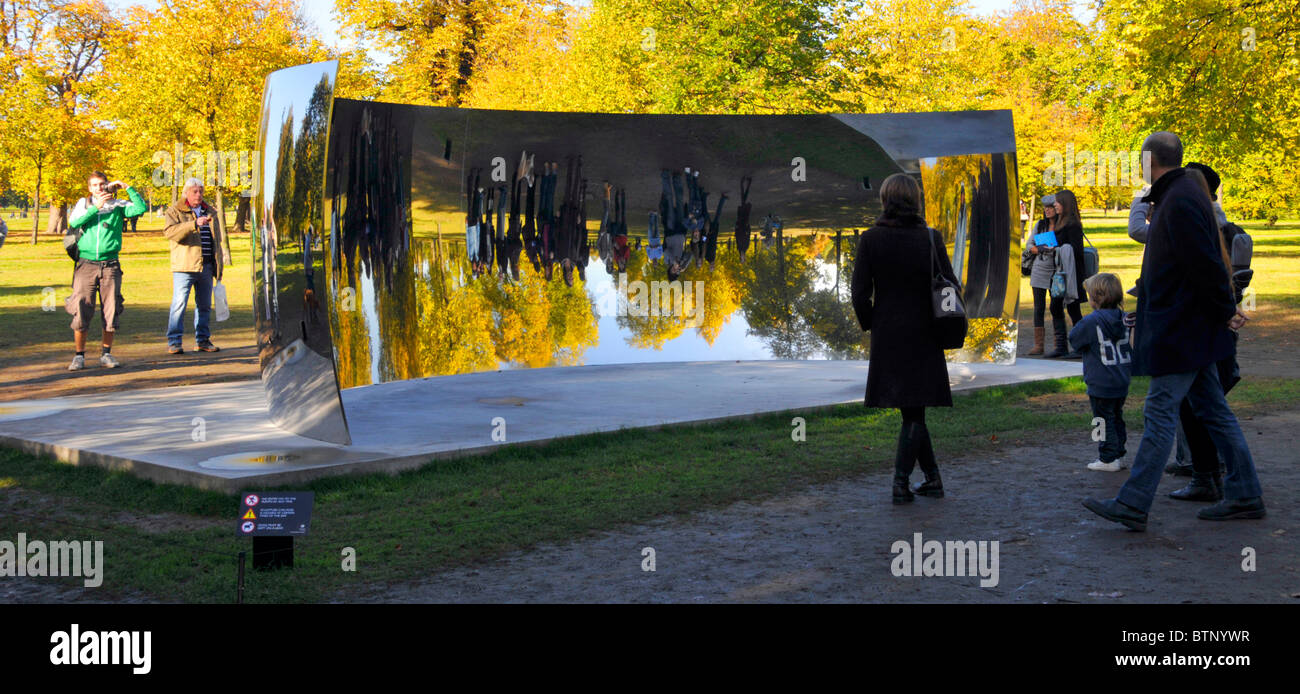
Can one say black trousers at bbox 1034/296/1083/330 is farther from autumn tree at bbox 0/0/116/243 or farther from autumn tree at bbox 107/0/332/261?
autumn tree at bbox 0/0/116/243

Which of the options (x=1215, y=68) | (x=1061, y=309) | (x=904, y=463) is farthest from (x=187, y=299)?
(x=1215, y=68)

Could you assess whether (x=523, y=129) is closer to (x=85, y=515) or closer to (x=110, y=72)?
(x=85, y=515)

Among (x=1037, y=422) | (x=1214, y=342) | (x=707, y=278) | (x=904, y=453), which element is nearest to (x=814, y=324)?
(x=707, y=278)

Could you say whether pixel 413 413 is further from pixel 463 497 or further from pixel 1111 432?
pixel 1111 432

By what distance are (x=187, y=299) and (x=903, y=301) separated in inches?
420

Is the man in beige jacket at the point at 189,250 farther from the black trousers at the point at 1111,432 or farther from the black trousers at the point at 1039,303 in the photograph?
the black trousers at the point at 1111,432

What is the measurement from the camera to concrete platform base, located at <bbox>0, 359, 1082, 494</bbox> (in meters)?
7.69

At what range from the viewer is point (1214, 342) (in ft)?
19.9

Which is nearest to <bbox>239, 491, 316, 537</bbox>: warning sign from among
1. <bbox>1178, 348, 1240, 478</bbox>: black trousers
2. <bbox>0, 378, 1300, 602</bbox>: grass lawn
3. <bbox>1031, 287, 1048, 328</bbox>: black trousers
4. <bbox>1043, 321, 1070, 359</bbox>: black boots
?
<bbox>0, 378, 1300, 602</bbox>: grass lawn

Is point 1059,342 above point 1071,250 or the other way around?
the other way around

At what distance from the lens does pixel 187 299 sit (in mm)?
14867

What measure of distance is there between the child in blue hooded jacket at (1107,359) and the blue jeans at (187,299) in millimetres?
10568
